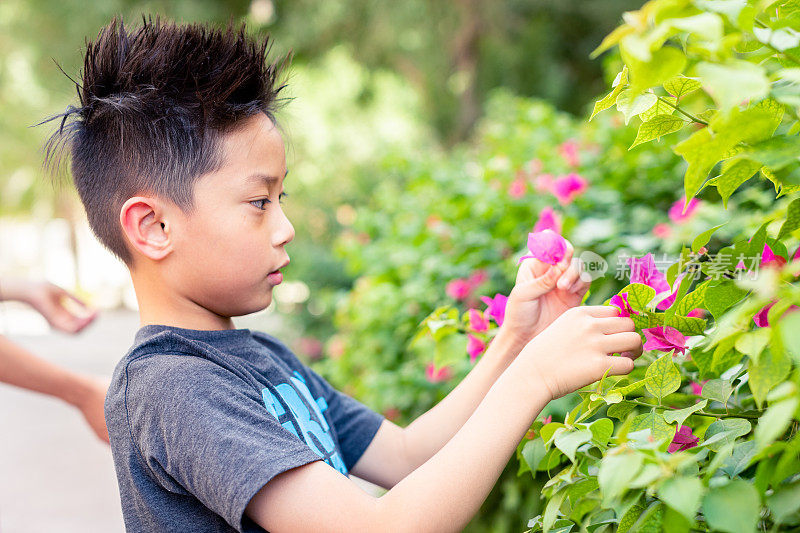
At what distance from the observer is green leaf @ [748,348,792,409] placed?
2.10 feet

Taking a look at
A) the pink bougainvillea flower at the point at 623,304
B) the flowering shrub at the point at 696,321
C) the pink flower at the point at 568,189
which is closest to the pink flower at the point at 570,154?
the pink flower at the point at 568,189

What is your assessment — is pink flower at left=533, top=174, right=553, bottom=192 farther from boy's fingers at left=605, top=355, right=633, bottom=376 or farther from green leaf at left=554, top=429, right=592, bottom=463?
green leaf at left=554, top=429, right=592, bottom=463

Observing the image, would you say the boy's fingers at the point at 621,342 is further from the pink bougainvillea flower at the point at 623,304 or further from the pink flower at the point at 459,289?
the pink flower at the point at 459,289

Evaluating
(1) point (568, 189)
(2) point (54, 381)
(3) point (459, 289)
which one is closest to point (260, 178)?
(2) point (54, 381)

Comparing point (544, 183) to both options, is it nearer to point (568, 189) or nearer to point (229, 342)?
point (568, 189)

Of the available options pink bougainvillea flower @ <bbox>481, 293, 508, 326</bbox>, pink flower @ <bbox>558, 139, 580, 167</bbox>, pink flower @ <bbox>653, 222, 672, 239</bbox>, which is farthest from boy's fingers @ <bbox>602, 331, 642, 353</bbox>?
pink flower @ <bbox>558, 139, 580, 167</bbox>

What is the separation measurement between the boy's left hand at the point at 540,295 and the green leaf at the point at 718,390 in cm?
30

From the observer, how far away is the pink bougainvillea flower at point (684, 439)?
2.85 feet

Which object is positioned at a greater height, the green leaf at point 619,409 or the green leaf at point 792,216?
the green leaf at point 792,216

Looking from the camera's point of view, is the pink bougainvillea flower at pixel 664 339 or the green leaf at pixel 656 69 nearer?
the green leaf at pixel 656 69

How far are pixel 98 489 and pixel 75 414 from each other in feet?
6.99

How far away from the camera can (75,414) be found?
246 inches

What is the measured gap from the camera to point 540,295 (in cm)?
118

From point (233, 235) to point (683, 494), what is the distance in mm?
747
